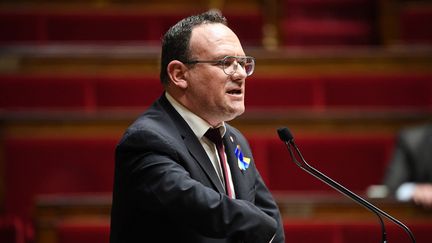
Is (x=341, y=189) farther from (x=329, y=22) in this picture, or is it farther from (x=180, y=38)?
(x=329, y=22)

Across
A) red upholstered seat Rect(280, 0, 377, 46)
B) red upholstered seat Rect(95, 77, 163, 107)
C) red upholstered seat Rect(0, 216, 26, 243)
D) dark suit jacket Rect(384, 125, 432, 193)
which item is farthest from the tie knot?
red upholstered seat Rect(280, 0, 377, 46)

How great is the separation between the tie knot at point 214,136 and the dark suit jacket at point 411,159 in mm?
459

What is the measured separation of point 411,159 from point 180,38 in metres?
0.52

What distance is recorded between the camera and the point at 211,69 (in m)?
0.55

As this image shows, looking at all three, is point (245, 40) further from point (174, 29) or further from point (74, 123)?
point (174, 29)

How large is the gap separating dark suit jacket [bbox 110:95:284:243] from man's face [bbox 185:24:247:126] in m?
0.02

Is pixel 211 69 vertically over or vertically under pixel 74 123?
over

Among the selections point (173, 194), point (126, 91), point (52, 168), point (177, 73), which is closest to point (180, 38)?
point (177, 73)

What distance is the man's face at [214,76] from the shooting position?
1.82 feet

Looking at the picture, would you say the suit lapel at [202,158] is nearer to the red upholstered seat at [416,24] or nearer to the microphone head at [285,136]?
the microphone head at [285,136]

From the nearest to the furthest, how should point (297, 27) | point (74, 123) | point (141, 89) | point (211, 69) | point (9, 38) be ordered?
1. point (211, 69)
2. point (74, 123)
3. point (141, 89)
4. point (9, 38)
5. point (297, 27)

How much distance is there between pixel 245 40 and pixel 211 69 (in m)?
0.84

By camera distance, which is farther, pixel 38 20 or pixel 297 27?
pixel 297 27

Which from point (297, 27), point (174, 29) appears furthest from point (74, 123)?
point (297, 27)
